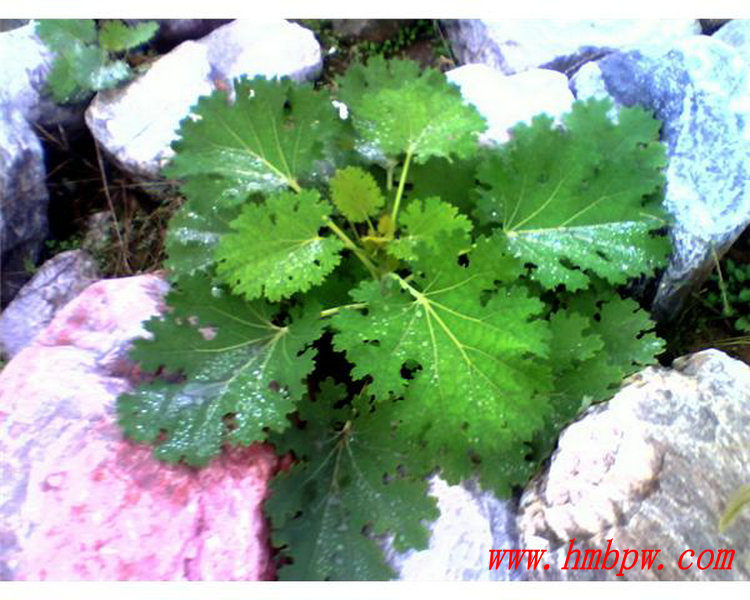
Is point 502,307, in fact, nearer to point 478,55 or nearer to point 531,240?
point 531,240

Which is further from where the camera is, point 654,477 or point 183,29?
point 183,29

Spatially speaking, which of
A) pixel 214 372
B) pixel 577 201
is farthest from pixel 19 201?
pixel 577 201

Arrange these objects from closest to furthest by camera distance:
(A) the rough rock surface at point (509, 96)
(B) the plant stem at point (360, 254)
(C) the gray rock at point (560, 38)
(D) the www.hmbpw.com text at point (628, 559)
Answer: (D) the www.hmbpw.com text at point (628, 559), (B) the plant stem at point (360, 254), (A) the rough rock surface at point (509, 96), (C) the gray rock at point (560, 38)

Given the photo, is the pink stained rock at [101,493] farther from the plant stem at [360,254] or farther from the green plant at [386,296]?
the plant stem at [360,254]

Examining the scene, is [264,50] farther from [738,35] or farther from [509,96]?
[738,35]

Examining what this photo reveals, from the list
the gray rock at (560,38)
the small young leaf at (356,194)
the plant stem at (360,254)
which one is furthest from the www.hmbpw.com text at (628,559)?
the gray rock at (560,38)

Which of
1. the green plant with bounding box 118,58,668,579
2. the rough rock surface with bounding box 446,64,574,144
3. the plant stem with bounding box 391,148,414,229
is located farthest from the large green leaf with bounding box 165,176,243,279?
the rough rock surface with bounding box 446,64,574,144

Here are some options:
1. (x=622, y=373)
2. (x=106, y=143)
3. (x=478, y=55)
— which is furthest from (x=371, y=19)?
(x=622, y=373)
